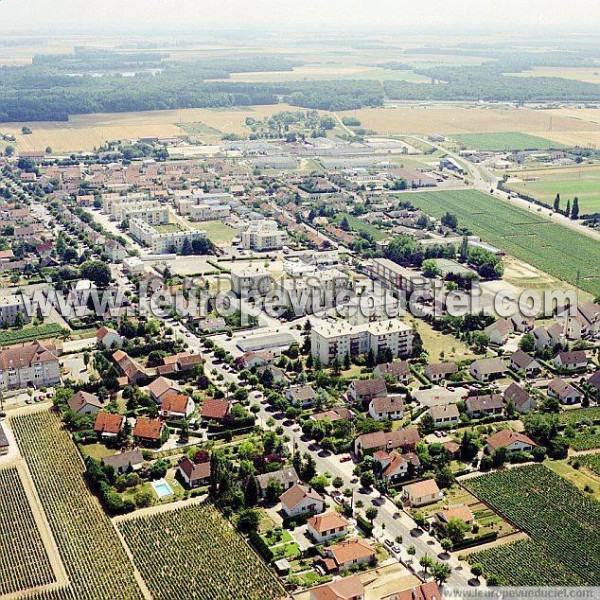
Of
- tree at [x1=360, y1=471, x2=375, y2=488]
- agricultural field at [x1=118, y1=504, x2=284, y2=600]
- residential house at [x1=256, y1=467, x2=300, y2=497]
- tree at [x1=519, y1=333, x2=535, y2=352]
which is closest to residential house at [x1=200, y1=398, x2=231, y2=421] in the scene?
residential house at [x1=256, y1=467, x2=300, y2=497]

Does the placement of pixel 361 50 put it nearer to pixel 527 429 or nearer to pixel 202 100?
pixel 202 100

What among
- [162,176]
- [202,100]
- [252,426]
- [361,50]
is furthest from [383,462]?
[361,50]

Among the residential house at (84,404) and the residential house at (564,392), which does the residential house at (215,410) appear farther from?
the residential house at (564,392)

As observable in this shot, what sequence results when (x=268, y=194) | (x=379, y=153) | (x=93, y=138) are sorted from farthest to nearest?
1. (x=93, y=138)
2. (x=379, y=153)
3. (x=268, y=194)

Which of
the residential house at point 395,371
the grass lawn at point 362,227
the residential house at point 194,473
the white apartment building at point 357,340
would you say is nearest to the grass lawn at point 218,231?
the grass lawn at point 362,227

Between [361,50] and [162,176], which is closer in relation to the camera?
[162,176]

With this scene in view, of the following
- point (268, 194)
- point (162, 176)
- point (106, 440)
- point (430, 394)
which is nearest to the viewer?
point (106, 440)

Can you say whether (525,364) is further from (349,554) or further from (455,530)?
(349,554)
